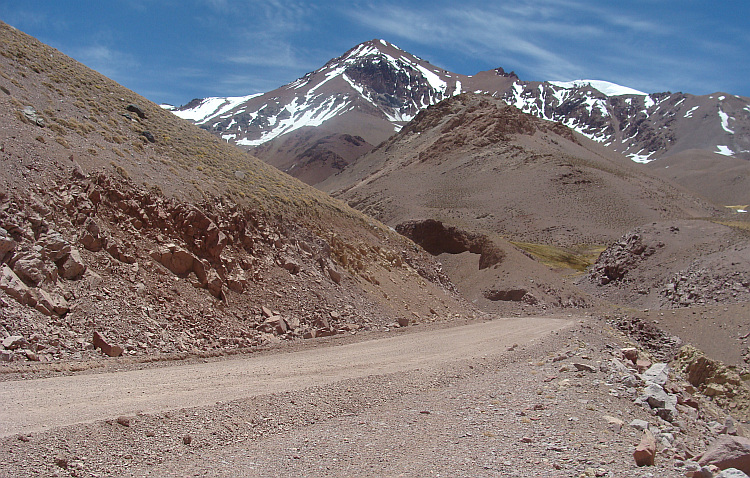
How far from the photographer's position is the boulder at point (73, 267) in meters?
11.4

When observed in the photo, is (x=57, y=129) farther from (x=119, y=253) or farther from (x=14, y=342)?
(x=14, y=342)

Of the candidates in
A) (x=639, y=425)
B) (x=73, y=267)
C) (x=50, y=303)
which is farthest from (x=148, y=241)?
(x=639, y=425)

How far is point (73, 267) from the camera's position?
37.9 ft

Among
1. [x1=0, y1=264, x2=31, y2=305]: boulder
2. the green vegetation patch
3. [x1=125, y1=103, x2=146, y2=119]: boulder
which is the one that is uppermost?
[x1=125, y1=103, x2=146, y2=119]: boulder

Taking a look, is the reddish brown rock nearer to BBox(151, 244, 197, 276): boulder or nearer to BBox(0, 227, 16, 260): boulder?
BBox(151, 244, 197, 276): boulder

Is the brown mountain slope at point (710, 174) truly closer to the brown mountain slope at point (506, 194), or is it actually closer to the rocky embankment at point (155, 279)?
the brown mountain slope at point (506, 194)

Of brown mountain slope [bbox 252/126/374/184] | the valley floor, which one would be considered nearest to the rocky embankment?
the valley floor

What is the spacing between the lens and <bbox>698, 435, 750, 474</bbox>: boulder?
238 inches

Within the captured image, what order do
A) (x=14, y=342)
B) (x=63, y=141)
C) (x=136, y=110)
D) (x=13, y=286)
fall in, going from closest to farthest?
(x=14, y=342) → (x=13, y=286) → (x=63, y=141) → (x=136, y=110)

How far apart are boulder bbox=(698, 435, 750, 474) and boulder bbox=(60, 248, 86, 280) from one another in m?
11.6

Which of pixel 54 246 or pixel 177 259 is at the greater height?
pixel 54 246

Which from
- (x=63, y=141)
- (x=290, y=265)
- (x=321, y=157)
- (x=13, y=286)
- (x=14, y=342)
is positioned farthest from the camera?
(x=321, y=157)

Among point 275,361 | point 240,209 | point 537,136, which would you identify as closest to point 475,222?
point 537,136

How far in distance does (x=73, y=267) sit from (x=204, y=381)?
4.81 meters
